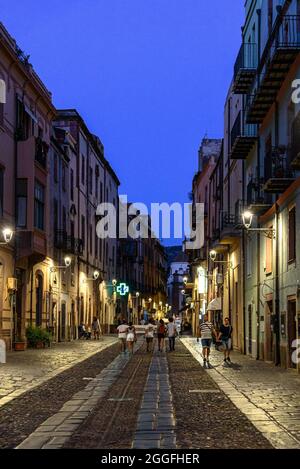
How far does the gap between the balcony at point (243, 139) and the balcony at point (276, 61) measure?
216 centimetres

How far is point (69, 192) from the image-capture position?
155 feet

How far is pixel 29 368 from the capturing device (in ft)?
74.9

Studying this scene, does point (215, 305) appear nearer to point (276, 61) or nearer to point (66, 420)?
point (276, 61)

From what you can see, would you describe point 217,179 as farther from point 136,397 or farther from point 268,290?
point 136,397

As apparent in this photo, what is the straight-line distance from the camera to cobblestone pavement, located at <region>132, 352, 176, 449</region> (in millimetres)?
9828

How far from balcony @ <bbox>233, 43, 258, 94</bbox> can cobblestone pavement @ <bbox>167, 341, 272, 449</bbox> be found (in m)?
14.4

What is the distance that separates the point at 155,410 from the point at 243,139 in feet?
61.5

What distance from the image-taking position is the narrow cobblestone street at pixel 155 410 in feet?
33.1

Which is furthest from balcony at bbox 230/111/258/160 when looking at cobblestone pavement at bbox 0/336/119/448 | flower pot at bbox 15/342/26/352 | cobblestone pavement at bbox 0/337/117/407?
flower pot at bbox 15/342/26/352

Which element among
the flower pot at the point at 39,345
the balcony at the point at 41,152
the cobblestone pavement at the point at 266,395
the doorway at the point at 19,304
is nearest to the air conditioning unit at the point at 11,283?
the doorway at the point at 19,304

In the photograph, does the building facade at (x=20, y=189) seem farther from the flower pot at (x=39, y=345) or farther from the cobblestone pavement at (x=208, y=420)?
the cobblestone pavement at (x=208, y=420)

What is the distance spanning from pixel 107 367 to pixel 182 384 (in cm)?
616
